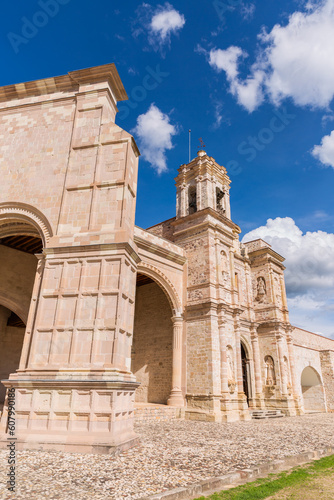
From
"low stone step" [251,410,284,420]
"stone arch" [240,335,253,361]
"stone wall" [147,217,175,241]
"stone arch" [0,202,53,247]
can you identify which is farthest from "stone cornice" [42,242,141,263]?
"stone arch" [240,335,253,361]

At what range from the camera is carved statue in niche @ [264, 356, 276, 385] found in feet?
61.2

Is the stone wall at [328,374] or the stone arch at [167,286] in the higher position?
the stone arch at [167,286]

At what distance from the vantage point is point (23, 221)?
9.22 metres

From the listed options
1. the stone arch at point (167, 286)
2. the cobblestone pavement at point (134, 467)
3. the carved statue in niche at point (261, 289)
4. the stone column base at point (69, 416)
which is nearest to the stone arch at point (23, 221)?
the stone column base at point (69, 416)

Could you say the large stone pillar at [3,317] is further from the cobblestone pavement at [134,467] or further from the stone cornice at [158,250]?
the cobblestone pavement at [134,467]

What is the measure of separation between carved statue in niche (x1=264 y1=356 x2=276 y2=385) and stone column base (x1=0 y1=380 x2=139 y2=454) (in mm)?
14107

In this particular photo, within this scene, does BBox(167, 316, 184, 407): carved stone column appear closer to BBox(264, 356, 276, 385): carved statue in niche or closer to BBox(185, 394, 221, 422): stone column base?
BBox(185, 394, 221, 422): stone column base

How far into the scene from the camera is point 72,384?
633 cm

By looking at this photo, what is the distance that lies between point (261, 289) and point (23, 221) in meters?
15.3

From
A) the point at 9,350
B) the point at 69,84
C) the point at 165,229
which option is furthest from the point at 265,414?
the point at 69,84

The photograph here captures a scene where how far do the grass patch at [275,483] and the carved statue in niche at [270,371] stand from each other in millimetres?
14563

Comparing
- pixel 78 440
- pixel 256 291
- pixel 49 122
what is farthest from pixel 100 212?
pixel 256 291

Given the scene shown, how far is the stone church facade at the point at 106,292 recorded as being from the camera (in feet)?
21.3

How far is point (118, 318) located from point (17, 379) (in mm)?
2297
